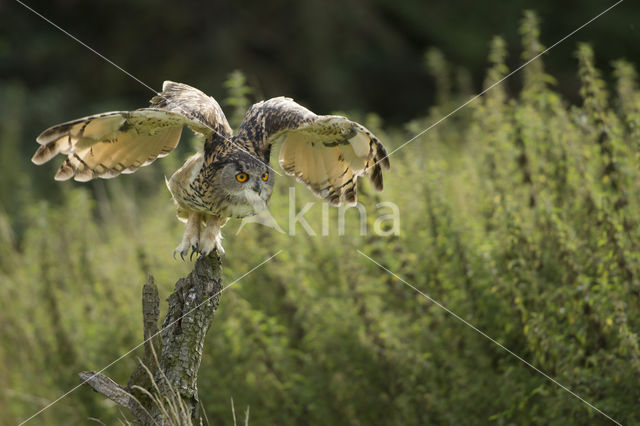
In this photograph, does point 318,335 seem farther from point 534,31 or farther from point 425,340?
point 534,31

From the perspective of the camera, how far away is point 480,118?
4.63 m

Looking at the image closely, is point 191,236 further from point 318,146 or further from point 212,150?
point 318,146

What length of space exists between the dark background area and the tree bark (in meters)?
8.52

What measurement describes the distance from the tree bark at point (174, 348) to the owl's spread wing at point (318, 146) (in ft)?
2.44

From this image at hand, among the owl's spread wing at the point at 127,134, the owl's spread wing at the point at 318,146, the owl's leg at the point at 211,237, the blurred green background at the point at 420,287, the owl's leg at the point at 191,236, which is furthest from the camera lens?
the blurred green background at the point at 420,287

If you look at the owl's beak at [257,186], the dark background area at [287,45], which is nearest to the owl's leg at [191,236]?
the owl's beak at [257,186]

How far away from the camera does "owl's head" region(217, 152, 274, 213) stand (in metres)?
3.04

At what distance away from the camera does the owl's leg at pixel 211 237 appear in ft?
10.6

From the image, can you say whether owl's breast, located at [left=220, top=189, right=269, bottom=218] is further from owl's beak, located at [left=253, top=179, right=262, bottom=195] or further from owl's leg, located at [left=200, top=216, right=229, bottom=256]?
owl's leg, located at [left=200, top=216, right=229, bottom=256]

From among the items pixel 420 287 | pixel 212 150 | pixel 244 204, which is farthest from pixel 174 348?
pixel 420 287

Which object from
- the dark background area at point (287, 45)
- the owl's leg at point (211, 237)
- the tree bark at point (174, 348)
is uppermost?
the dark background area at point (287, 45)

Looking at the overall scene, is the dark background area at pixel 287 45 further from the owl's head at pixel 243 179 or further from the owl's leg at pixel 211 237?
the owl's head at pixel 243 179

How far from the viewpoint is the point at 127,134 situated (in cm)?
320

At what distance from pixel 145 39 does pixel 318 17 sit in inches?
150
